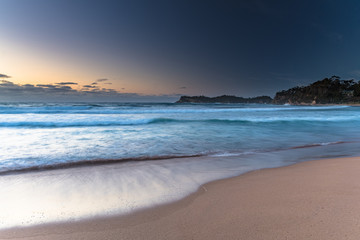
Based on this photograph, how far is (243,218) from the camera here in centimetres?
188

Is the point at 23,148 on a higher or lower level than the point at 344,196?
lower

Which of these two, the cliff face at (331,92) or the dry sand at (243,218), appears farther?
the cliff face at (331,92)

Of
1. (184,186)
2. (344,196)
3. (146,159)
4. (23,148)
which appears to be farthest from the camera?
(23,148)

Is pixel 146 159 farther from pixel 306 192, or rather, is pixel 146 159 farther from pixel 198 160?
pixel 306 192

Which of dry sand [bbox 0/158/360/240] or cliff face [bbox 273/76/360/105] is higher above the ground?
cliff face [bbox 273/76/360/105]

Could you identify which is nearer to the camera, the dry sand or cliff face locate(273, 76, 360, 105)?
the dry sand

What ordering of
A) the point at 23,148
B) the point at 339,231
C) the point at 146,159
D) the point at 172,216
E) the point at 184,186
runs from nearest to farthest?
the point at 339,231 → the point at 172,216 → the point at 184,186 → the point at 146,159 → the point at 23,148

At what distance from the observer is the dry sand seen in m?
1.66

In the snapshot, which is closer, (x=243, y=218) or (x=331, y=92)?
(x=243, y=218)

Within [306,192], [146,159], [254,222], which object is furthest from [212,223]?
[146,159]

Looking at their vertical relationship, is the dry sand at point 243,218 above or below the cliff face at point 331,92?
below

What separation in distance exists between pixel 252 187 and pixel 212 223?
113cm

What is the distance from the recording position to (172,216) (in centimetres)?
199

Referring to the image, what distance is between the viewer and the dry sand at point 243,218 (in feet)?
5.46
